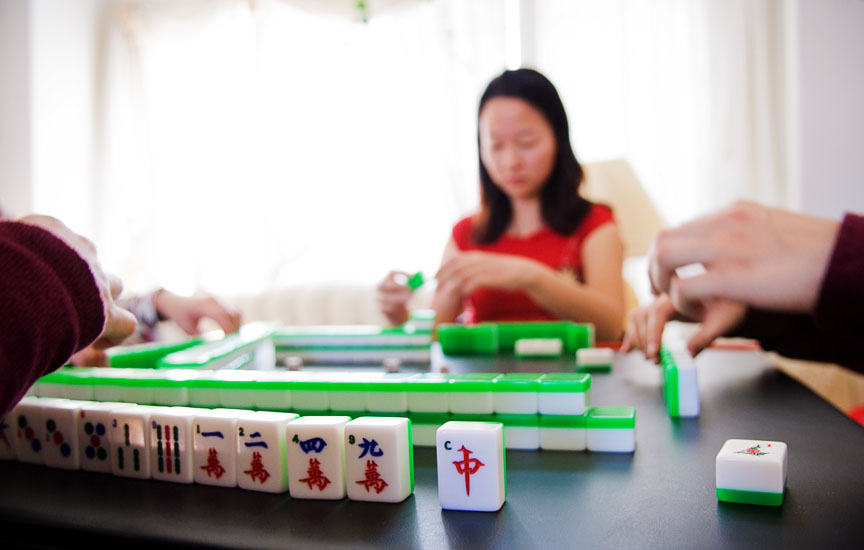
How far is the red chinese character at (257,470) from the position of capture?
1.69 feet

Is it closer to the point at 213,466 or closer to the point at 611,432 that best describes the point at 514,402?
the point at 611,432

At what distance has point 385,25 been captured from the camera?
9.84ft

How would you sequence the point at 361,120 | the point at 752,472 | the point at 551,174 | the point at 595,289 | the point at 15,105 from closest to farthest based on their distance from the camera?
the point at 752,472
the point at 595,289
the point at 551,174
the point at 15,105
the point at 361,120

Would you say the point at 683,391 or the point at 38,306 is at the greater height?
the point at 38,306

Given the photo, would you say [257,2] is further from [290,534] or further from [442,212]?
[290,534]

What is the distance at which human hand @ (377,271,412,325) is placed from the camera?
1547 mm

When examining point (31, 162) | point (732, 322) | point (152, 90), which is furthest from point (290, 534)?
point (152, 90)

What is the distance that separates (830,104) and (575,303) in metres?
1.50

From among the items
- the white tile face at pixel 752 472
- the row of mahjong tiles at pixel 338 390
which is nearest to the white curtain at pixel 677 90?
the row of mahjong tiles at pixel 338 390

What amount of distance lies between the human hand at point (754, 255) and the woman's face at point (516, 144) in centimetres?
118

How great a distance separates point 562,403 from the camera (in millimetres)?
578

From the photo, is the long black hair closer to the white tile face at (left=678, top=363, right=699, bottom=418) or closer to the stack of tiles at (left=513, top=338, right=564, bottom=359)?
the stack of tiles at (left=513, top=338, right=564, bottom=359)

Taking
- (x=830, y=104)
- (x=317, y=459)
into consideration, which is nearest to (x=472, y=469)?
(x=317, y=459)

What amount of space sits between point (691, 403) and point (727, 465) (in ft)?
0.80
